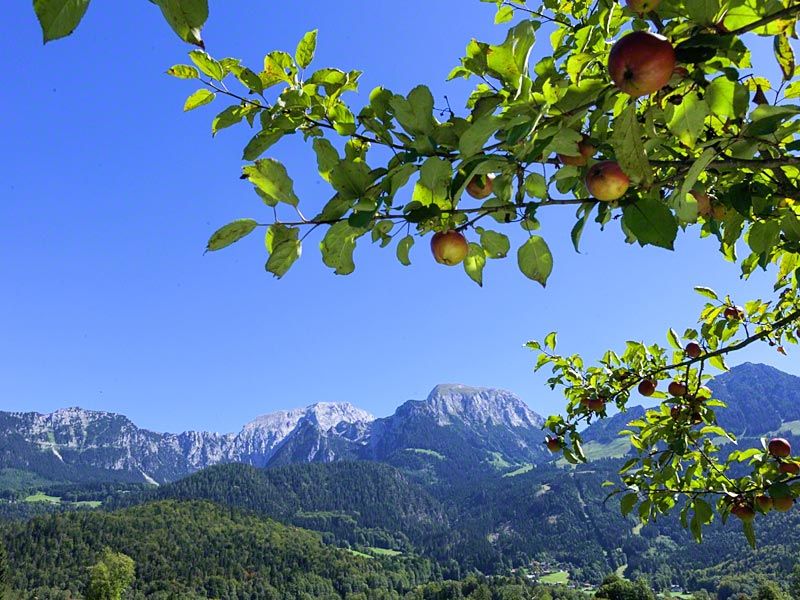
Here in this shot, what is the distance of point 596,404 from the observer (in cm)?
483

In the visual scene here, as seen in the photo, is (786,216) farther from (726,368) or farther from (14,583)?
(14,583)

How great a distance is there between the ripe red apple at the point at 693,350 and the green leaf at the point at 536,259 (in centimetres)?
322

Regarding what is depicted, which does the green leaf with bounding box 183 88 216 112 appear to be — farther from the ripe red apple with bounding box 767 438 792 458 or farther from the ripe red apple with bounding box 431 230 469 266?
the ripe red apple with bounding box 767 438 792 458

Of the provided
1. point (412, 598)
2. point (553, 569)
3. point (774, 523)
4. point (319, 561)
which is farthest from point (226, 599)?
point (774, 523)

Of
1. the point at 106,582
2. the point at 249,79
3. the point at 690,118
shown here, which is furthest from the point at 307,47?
the point at 106,582

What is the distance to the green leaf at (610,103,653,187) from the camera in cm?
131

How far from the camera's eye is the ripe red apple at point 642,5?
4.58ft

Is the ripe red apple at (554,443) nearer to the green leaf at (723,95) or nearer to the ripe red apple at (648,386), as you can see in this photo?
the ripe red apple at (648,386)

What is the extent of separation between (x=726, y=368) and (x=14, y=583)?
164m

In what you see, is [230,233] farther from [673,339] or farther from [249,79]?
[673,339]

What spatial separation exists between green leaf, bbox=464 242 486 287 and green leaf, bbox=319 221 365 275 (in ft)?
1.99

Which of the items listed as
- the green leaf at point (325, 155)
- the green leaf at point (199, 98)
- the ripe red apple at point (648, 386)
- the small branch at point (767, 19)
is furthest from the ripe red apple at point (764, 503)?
the green leaf at point (199, 98)

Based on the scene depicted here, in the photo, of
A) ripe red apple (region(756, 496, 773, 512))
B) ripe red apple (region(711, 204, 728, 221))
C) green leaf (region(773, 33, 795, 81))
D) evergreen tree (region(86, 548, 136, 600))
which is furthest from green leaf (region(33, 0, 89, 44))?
evergreen tree (region(86, 548, 136, 600))

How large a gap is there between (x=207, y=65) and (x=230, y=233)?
0.54 metres
